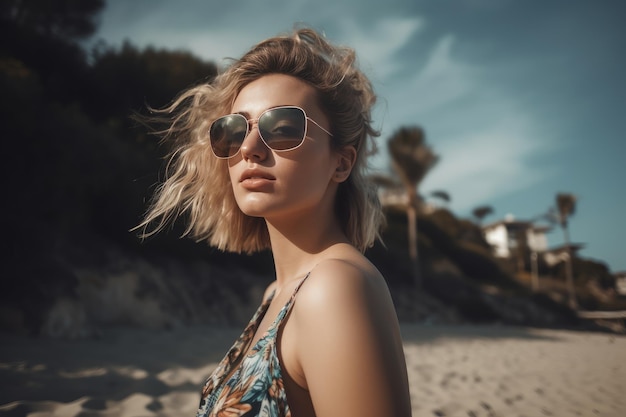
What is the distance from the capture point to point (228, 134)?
150cm

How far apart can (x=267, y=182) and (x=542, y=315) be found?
24.0m

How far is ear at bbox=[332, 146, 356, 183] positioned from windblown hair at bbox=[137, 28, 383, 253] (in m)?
0.03

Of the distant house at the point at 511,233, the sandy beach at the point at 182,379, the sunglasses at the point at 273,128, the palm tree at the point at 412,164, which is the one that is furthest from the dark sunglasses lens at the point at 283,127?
the distant house at the point at 511,233

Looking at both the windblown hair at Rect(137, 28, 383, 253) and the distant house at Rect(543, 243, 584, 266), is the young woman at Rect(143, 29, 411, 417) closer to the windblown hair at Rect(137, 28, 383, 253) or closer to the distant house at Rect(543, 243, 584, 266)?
the windblown hair at Rect(137, 28, 383, 253)

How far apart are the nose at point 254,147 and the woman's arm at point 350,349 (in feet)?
1.86

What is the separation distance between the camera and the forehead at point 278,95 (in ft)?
4.73

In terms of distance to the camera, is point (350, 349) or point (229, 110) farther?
point (229, 110)

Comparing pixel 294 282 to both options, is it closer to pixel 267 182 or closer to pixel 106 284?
pixel 267 182

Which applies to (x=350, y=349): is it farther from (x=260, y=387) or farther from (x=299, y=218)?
(x=299, y=218)

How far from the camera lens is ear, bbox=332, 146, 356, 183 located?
154 cm

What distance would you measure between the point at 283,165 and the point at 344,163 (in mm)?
329

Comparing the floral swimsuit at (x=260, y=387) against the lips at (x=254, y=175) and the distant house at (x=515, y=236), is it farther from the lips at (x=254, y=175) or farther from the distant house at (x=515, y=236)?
the distant house at (x=515, y=236)

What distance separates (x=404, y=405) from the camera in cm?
89

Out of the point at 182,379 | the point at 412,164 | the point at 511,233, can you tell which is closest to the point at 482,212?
the point at 511,233
